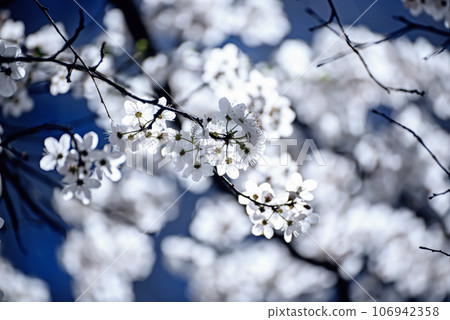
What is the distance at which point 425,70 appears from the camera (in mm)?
1261

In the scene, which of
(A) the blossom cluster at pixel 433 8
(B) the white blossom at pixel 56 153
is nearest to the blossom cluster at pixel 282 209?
(B) the white blossom at pixel 56 153

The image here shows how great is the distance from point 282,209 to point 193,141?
0.94 ft

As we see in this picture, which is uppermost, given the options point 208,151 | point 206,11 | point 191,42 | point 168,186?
point 206,11

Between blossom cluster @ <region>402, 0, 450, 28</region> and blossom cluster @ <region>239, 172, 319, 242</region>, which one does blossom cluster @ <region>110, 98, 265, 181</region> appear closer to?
blossom cluster @ <region>239, 172, 319, 242</region>

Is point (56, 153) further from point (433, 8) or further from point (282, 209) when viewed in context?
point (433, 8)

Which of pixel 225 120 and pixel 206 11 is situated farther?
pixel 206 11

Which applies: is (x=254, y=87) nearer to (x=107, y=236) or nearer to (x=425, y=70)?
(x=425, y=70)

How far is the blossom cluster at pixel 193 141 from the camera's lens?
2.22 feet

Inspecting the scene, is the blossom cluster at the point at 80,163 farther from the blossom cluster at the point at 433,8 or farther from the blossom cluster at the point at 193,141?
the blossom cluster at the point at 433,8

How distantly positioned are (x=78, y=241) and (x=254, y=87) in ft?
3.17

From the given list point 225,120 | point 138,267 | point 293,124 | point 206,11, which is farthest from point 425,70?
point 138,267

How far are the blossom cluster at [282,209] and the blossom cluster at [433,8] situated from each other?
711mm

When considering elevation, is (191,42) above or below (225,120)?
above

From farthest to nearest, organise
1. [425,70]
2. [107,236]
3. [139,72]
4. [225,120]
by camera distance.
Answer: [107,236] < [425,70] < [139,72] < [225,120]
